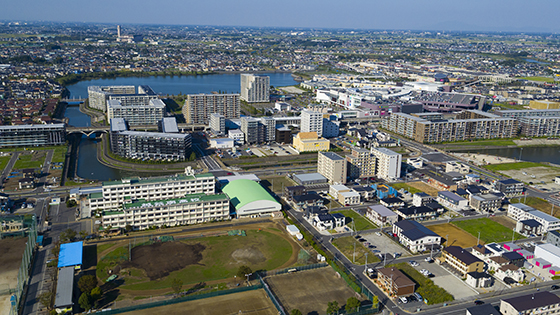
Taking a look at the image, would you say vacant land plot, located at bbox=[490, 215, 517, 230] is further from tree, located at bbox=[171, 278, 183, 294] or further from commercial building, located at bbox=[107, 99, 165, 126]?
commercial building, located at bbox=[107, 99, 165, 126]

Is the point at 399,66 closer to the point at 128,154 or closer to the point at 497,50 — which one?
the point at 497,50

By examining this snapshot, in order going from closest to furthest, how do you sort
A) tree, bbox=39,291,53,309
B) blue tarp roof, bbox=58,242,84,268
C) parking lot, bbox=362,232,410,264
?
tree, bbox=39,291,53,309 → blue tarp roof, bbox=58,242,84,268 → parking lot, bbox=362,232,410,264

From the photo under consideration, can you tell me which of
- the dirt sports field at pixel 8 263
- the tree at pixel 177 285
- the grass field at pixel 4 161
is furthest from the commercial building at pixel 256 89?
the tree at pixel 177 285

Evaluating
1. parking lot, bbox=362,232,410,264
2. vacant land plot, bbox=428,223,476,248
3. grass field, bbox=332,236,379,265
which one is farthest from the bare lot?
grass field, bbox=332,236,379,265

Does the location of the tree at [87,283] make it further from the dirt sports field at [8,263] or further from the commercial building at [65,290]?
the dirt sports field at [8,263]

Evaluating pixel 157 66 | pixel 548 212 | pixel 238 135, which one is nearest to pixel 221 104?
pixel 238 135
